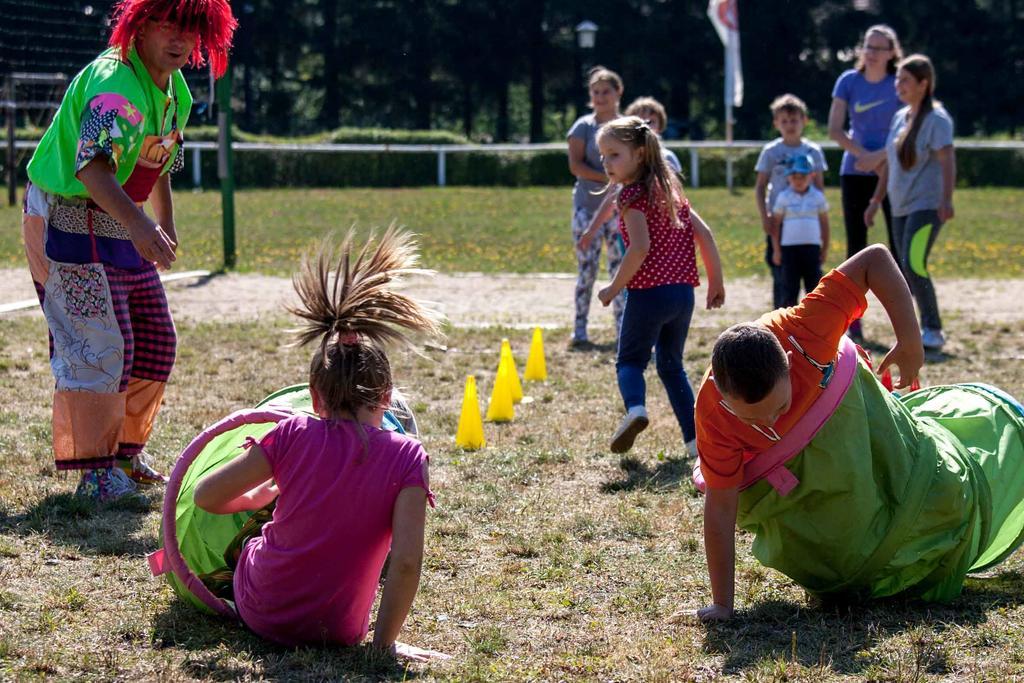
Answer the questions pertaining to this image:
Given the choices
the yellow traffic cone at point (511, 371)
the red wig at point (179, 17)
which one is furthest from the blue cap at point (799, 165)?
the red wig at point (179, 17)

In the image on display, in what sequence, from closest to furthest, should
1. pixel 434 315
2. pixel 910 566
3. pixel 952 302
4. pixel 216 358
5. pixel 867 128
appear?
pixel 434 315 < pixel 910 566 < pixel 216 358 < pixel 867 128 < pixel 952 302

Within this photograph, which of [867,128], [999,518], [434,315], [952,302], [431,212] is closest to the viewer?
[434,315]

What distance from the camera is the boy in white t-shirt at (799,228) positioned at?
29.5ft

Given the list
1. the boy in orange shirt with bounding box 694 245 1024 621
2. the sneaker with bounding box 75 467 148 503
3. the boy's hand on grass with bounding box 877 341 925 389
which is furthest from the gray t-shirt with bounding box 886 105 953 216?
the sneaker with bounding box 75 467 148 503

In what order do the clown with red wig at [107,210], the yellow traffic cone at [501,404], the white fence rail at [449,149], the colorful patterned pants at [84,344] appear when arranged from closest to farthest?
the clown with red wig at [107,210] → the colorful patterned pants at [84,344] → the yellow traffic cone at [501,404] → the white fence rail at [449,149]

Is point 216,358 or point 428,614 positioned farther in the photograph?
point 216,358

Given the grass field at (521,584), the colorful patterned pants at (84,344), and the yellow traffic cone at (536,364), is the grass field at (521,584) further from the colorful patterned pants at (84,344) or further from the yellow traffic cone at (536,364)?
the colorful patterned pants at (84,344)

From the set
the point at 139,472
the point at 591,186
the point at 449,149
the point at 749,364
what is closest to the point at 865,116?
the point at 591,186

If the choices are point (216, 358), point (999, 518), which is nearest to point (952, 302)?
point (216, 358)

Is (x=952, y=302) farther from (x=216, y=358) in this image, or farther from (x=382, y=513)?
(x=382, y=513)

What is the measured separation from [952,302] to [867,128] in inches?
94.9

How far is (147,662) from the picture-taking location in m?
3.53

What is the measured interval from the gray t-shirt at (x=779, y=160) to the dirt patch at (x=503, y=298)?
1.30 m

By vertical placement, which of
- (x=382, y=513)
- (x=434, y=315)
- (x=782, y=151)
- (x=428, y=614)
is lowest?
(x=428, y=614)
